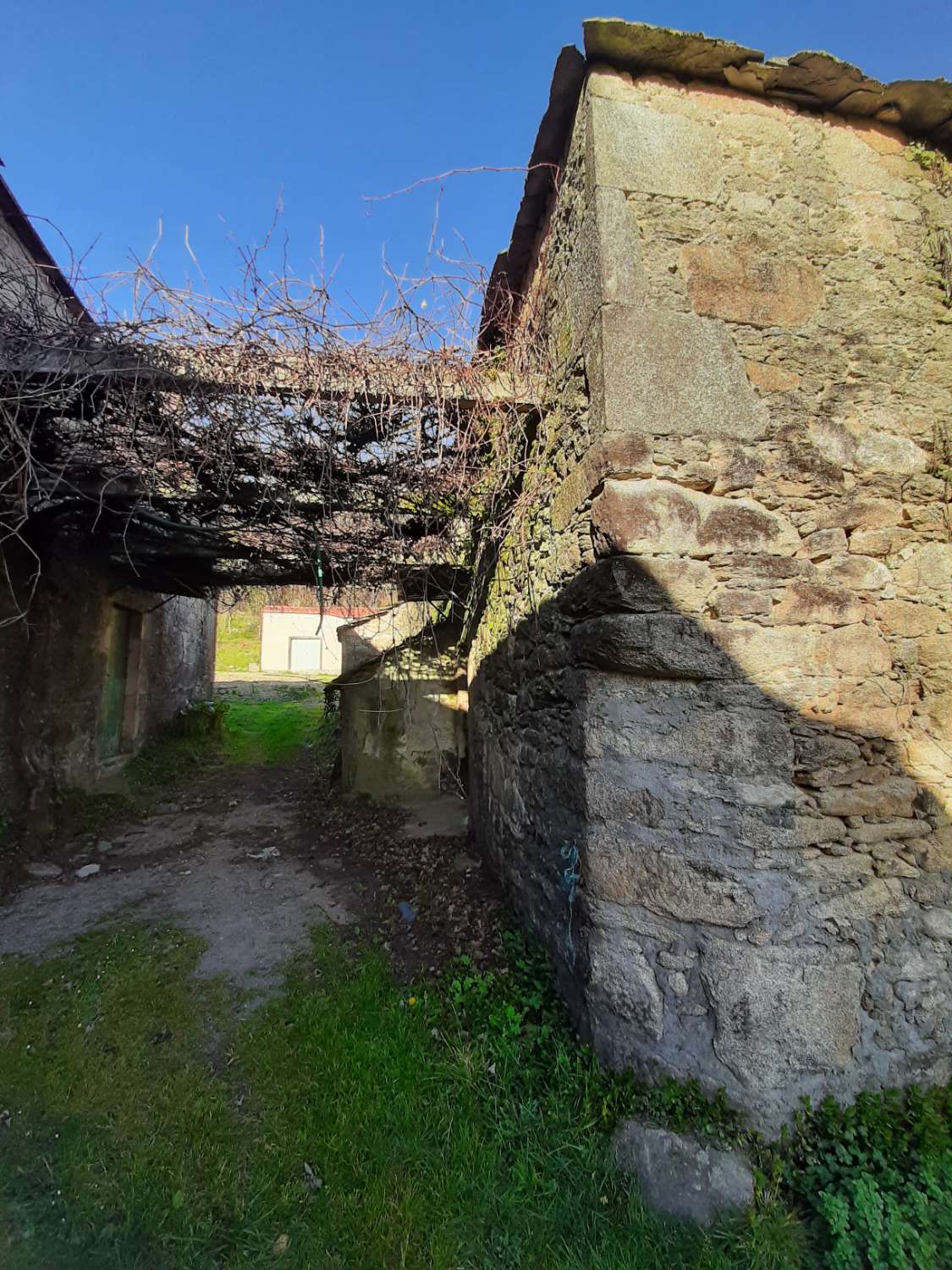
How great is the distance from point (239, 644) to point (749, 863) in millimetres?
22083

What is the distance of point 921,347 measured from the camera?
96.9 inches

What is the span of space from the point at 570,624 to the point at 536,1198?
2199 mm

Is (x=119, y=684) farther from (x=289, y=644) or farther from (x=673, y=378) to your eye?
(x=289, y=644)

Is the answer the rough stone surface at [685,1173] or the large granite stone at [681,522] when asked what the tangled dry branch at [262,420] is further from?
the rough stone surface at [685,1173]

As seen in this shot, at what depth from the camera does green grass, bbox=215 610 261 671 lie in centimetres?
2061

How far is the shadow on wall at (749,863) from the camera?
205 cm

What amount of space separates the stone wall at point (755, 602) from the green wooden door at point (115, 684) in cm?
643

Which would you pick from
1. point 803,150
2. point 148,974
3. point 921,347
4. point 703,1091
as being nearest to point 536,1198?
point 703,1091

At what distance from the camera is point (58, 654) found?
5.39 m

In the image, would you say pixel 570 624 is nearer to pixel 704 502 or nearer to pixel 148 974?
pixel 704 502

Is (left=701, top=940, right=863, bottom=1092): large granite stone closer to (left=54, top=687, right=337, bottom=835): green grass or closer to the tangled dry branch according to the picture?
the tangled dry branch

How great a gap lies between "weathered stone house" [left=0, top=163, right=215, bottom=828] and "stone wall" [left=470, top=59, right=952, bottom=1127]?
3.25 metres

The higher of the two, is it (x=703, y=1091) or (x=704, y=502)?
(x=704, y=502)

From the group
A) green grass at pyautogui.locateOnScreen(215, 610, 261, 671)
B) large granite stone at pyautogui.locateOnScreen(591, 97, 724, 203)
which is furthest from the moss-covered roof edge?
green grass at pyautogui.locateOnScreen(215, 610, 261, 671)
